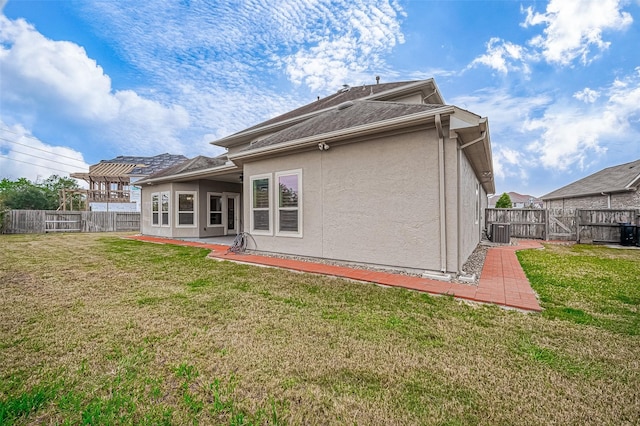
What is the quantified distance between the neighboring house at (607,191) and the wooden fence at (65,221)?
3091 centimetres

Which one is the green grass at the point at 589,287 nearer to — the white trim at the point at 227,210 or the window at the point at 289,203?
the window at the point at 289,203

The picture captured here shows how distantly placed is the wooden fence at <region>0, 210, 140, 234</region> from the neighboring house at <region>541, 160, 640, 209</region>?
30914 mm

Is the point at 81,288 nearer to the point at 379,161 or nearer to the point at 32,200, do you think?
the point at 379,161

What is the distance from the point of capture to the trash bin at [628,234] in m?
10.9

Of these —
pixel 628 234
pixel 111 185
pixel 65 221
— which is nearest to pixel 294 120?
pixel 628 234

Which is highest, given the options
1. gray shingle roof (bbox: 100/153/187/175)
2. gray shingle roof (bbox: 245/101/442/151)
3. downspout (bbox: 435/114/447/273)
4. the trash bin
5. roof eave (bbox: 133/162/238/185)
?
gray shingle roof (bbox: 100/153/187/175)

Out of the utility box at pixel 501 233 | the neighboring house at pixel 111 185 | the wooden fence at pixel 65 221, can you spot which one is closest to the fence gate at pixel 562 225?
the utility box at pixel 501 233

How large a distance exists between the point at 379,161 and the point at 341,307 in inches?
133

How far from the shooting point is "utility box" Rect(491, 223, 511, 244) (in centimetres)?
1137

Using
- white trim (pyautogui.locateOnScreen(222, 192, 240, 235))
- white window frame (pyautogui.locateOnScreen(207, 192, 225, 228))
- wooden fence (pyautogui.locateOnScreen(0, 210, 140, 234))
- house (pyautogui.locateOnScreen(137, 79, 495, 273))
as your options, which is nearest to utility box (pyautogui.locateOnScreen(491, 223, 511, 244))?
house (pyautogui.locateOnScreen(137, 79, 495, 273))

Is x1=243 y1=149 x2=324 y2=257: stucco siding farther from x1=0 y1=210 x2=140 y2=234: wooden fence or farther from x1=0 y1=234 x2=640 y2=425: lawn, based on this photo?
x1=0 y1=210 x2=140 y2=234: wooden fence

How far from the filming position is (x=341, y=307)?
12.9ft

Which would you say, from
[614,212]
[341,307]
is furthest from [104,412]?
[614,212]

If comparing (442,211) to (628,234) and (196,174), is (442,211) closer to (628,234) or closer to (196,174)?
(196,174)
